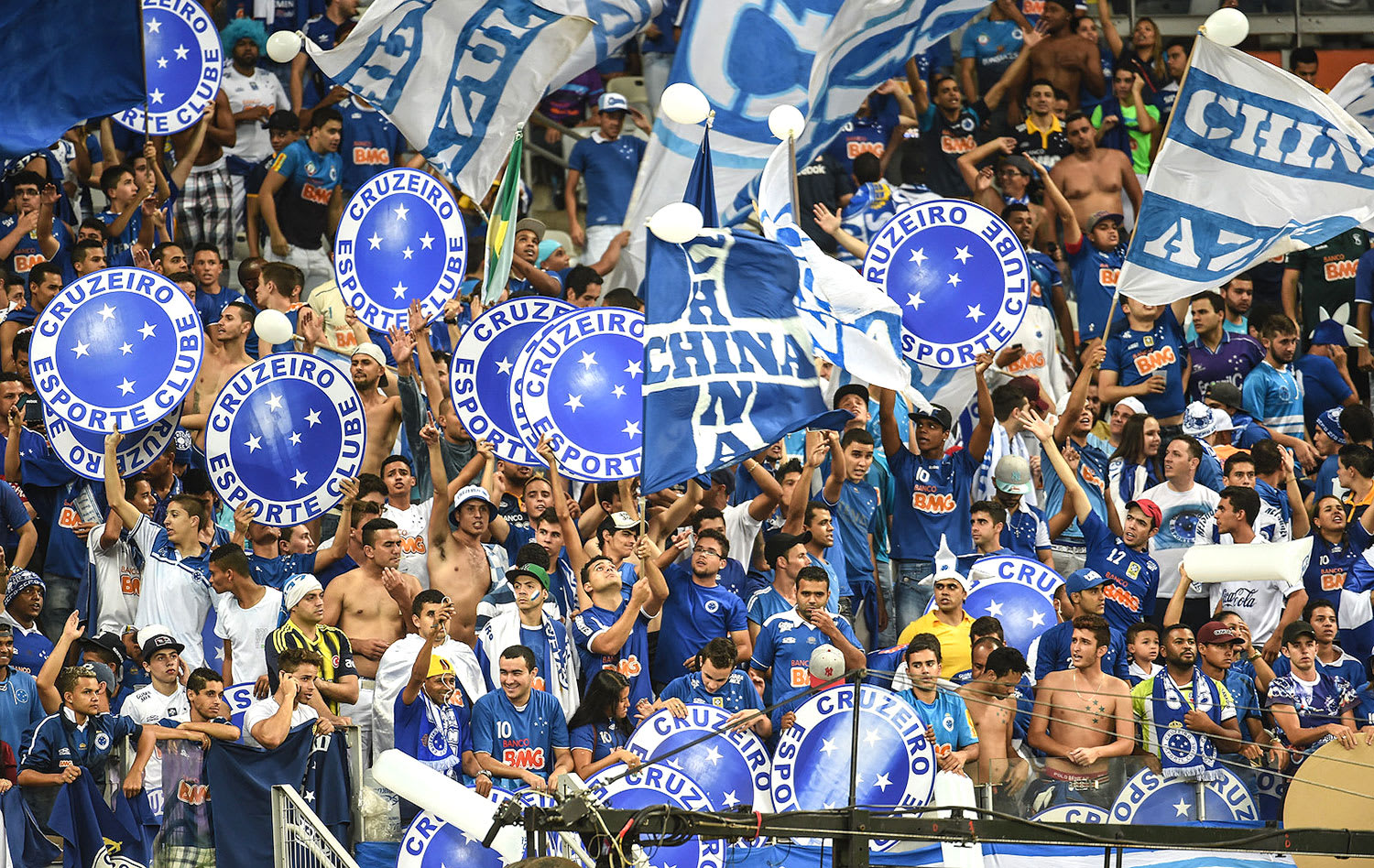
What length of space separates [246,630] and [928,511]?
3.83m

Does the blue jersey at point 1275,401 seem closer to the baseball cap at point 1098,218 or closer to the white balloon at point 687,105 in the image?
the baseball cap at point 1098,218

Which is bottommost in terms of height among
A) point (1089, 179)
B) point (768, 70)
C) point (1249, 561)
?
point (1249, 561)

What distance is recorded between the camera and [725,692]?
1050cm

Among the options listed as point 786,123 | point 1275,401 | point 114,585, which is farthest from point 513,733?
point 1275,401

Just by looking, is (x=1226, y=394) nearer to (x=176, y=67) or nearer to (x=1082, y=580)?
(x=1082, y=580)

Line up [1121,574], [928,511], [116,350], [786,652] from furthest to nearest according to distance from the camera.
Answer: [928,511] < [1121,574] < [116,350] < [786,652]

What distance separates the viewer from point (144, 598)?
11.4 meters

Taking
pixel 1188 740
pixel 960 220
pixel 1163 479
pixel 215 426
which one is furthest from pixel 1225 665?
pixel 215 426

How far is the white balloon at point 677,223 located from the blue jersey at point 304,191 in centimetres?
547

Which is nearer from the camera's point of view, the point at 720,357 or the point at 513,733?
the point at 720,357

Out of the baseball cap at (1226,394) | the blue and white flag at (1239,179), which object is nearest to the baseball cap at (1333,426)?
the baseball cap at (1226,394)

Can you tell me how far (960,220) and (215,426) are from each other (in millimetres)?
4242

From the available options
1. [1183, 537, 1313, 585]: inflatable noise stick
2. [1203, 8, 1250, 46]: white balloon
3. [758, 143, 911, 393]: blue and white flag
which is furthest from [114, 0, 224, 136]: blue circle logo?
[1183, 537, 1313, 585]: inflatable noise stick

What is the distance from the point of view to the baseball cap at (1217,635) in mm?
11328
